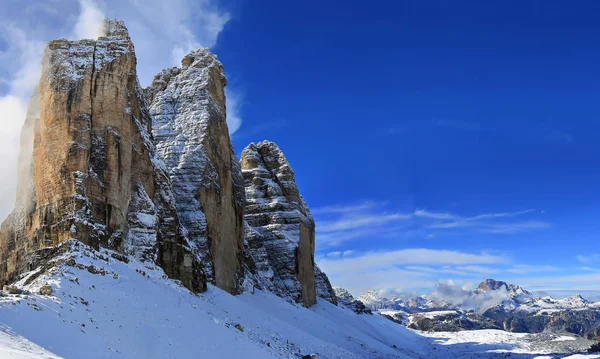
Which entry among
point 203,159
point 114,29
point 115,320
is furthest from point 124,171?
point 115,320

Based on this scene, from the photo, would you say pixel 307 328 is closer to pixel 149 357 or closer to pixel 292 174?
pixel 149 357

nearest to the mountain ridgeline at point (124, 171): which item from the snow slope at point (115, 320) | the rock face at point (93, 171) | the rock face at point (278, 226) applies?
the rock face at point (93, 171)

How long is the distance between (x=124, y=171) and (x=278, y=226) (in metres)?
39.9

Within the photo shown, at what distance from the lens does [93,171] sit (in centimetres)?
3253

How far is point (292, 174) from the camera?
8181 centimetres

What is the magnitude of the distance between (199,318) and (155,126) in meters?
34.2

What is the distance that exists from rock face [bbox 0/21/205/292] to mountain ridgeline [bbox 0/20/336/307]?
0.08 metres

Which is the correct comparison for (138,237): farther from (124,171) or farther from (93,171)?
(93,171)

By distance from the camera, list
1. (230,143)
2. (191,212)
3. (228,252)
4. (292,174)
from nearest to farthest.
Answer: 1. (191,212)
2. (228,252)
3. (230,143)
4. (292,174)

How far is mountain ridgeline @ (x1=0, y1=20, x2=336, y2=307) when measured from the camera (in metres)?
31.5

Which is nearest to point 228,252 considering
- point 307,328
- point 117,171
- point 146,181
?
point 307,328

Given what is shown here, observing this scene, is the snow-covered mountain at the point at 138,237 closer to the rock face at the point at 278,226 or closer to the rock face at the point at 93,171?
the rock face at the point at 93,171

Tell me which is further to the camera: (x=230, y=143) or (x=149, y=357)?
(x=230, y=143)

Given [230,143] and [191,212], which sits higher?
[230,143]
